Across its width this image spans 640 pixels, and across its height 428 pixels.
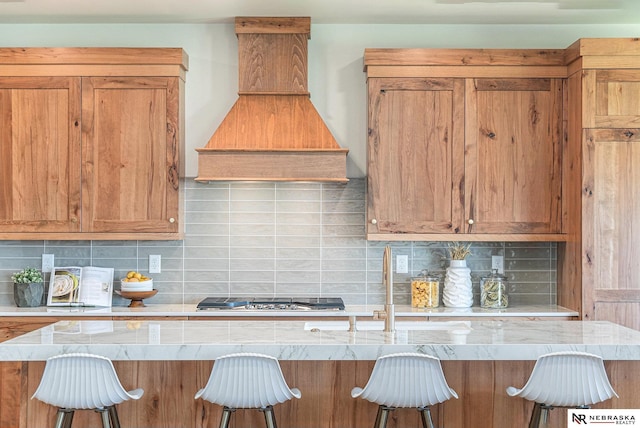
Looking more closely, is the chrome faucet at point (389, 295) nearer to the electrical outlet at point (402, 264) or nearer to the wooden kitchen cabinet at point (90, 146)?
the electrical outlet at point (402, 264)

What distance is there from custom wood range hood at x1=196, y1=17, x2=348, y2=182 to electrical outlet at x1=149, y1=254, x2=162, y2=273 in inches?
29.8

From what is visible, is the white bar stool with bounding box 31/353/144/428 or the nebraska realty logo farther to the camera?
the nebraska realty logo

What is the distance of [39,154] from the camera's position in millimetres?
4246

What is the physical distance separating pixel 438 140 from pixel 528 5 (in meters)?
0.95

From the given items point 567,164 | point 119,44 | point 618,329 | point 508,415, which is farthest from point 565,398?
point 119,44

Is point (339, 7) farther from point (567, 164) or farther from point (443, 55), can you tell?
point (567, 164)

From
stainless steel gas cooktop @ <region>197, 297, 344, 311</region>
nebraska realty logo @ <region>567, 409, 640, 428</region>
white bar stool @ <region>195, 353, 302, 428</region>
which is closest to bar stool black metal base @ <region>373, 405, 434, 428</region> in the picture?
white bar stool @ <region>195, 353, 302, 428</region>

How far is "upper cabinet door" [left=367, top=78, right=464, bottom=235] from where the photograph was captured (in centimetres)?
425

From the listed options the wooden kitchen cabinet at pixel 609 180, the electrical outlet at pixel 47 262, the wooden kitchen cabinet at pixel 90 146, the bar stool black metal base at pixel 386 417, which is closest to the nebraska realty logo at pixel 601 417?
the bar stool black metal base at pixel 386 417

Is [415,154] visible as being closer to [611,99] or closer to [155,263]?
[611,99]

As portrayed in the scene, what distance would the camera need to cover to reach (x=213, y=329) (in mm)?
2945

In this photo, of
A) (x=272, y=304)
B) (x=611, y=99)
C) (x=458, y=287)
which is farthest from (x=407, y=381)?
(x=611, y=99)

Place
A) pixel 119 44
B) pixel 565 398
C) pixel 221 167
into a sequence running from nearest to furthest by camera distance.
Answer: pixel 565 398 → pixel 221 167 → pixel 119 44

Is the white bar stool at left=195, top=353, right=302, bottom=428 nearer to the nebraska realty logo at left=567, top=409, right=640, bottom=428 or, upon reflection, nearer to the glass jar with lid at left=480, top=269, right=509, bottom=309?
the nebraska realty logo at left=567, top=409, right=640, bottom=428
